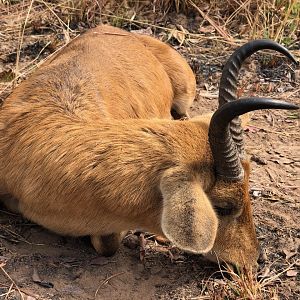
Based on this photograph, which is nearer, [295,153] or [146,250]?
[146,250]

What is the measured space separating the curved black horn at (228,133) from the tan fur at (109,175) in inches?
4.3

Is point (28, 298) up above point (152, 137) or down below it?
below

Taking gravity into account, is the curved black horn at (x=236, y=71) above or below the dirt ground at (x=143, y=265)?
above

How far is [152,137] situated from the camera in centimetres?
487

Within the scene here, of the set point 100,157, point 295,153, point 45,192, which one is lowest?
point 295,153

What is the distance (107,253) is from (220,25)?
532 centimetres

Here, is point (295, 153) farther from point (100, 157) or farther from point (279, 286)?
point (100, 157)

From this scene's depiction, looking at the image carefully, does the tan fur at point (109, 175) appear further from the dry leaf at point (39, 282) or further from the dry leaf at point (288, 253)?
the dry leaf at point (288, 253)

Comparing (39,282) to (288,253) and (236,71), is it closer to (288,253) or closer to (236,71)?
(288,253)

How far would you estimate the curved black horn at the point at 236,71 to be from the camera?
16.4 ft

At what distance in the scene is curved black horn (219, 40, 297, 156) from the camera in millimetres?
4992

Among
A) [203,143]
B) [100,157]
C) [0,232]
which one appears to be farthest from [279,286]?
[0,232]

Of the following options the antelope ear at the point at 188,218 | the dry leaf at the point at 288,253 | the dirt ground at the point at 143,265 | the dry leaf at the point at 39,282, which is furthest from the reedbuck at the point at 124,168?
the dry leaf at the point at 288,253

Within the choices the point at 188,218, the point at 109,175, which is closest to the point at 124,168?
the point at 109,175
